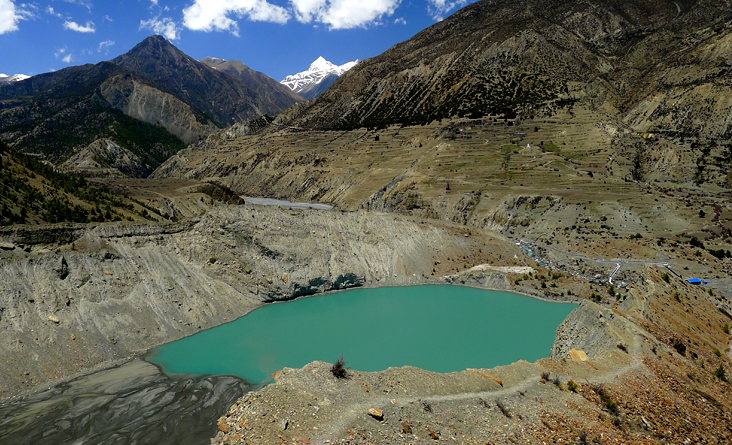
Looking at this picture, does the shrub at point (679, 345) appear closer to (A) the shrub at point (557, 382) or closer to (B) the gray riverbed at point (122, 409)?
(A) the shrub at point (557, 382)

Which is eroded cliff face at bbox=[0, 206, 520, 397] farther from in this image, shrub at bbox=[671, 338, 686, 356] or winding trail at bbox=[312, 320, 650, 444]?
shrub at bbox=[671, 338, 686, 356]

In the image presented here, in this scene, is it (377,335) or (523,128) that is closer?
(377,335)

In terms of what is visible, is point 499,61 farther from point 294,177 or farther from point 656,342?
point 656,342

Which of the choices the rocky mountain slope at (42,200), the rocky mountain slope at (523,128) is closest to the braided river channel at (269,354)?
the rocky mountain slope at (42,200)

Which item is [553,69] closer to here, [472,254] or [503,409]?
[472,254]

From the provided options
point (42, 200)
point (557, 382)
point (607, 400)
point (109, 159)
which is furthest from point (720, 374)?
point (109, 159)

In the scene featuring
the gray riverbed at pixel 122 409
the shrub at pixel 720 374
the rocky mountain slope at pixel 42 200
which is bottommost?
the shrub at pixel 720 374
